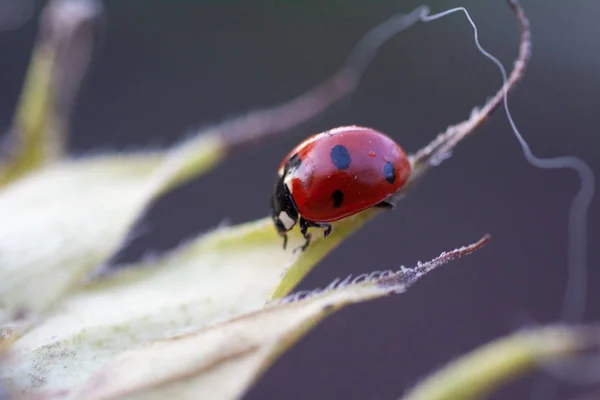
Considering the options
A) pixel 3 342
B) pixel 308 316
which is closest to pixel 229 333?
pixel 308 316

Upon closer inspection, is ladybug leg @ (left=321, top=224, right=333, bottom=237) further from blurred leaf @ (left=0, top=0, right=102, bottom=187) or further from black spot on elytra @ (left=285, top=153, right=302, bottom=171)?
blurred leaf @ (left=0, top=0, right=102, bottom=187)

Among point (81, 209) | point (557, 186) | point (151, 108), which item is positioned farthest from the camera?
point (151, 108)

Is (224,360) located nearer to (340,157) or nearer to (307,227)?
(307,227)

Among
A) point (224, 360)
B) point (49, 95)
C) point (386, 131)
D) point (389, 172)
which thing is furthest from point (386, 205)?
point (386, 131)

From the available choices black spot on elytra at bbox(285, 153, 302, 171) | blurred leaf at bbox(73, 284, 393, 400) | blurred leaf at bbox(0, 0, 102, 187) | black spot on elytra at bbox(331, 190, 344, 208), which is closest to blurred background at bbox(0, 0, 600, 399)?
blurred leaf at bbox(0, 0, 102, 187)

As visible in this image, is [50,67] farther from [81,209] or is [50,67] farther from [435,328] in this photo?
[435,328]

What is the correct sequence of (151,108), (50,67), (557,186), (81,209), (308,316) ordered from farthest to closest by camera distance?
(151,108) < (557,186) < (50,67) < (81,209) < (308,316)
